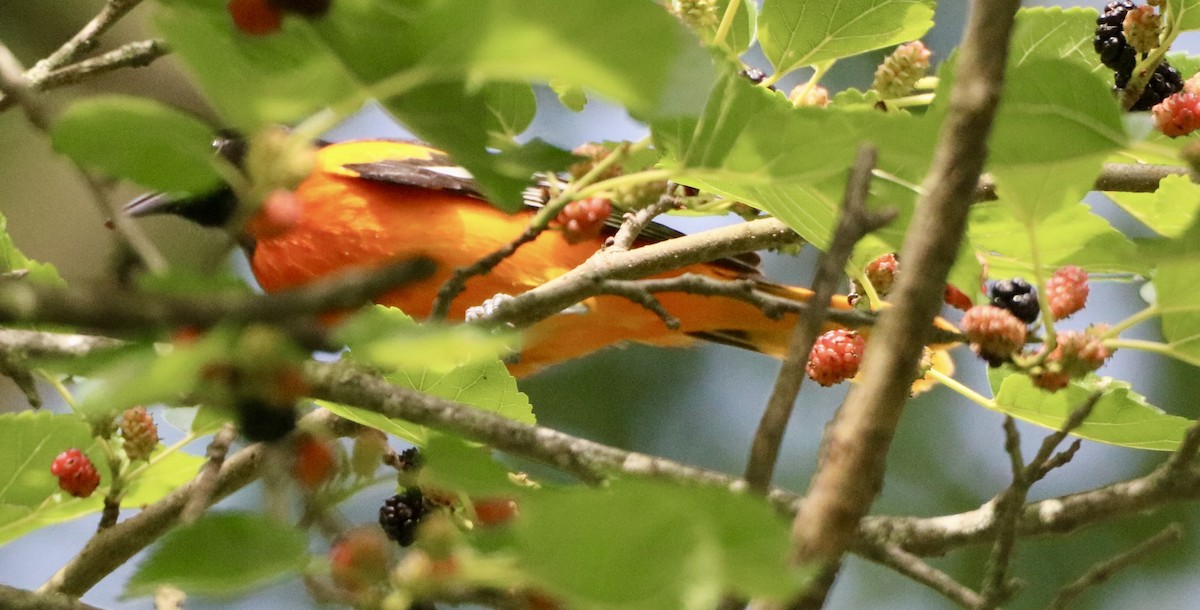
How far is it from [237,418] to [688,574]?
0.37 metres

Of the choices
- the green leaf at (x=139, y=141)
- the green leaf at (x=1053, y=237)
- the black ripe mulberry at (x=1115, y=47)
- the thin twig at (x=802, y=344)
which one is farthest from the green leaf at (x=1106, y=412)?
the green leaf at (x=139, y=141)

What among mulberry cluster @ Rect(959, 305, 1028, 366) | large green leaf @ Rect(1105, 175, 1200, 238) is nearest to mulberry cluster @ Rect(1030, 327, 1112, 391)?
mulberry cluster @ Rect(959, 305, 1028, 366)

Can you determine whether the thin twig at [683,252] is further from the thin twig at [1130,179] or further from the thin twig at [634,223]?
the thin twig at [1130,179]

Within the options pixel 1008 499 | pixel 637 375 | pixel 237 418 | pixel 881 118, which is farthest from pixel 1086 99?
pixel 637 375

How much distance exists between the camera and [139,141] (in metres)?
0.95

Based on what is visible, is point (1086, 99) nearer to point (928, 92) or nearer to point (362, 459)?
point (362, 459)

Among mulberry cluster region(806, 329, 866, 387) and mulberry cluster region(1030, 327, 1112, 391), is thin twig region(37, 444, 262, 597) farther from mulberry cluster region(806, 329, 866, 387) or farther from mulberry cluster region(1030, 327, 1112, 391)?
mulberry cluster region(1030, 327, 1112, 391)

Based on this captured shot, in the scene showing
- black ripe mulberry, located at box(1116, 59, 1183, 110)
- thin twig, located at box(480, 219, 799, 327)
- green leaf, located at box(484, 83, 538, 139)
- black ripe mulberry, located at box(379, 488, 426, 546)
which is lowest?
black ripe mulberry, located at box(379, 488, 426, 546)

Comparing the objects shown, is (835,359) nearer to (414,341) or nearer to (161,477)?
(161,477)

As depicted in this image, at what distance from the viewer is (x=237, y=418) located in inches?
36.9

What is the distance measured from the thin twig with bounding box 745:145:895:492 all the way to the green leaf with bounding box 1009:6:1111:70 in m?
1.21

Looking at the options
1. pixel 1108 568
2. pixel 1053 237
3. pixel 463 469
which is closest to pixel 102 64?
pixel 463 469

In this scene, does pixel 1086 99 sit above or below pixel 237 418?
above

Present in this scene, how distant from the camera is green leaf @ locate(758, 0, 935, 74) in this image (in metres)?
2.27
